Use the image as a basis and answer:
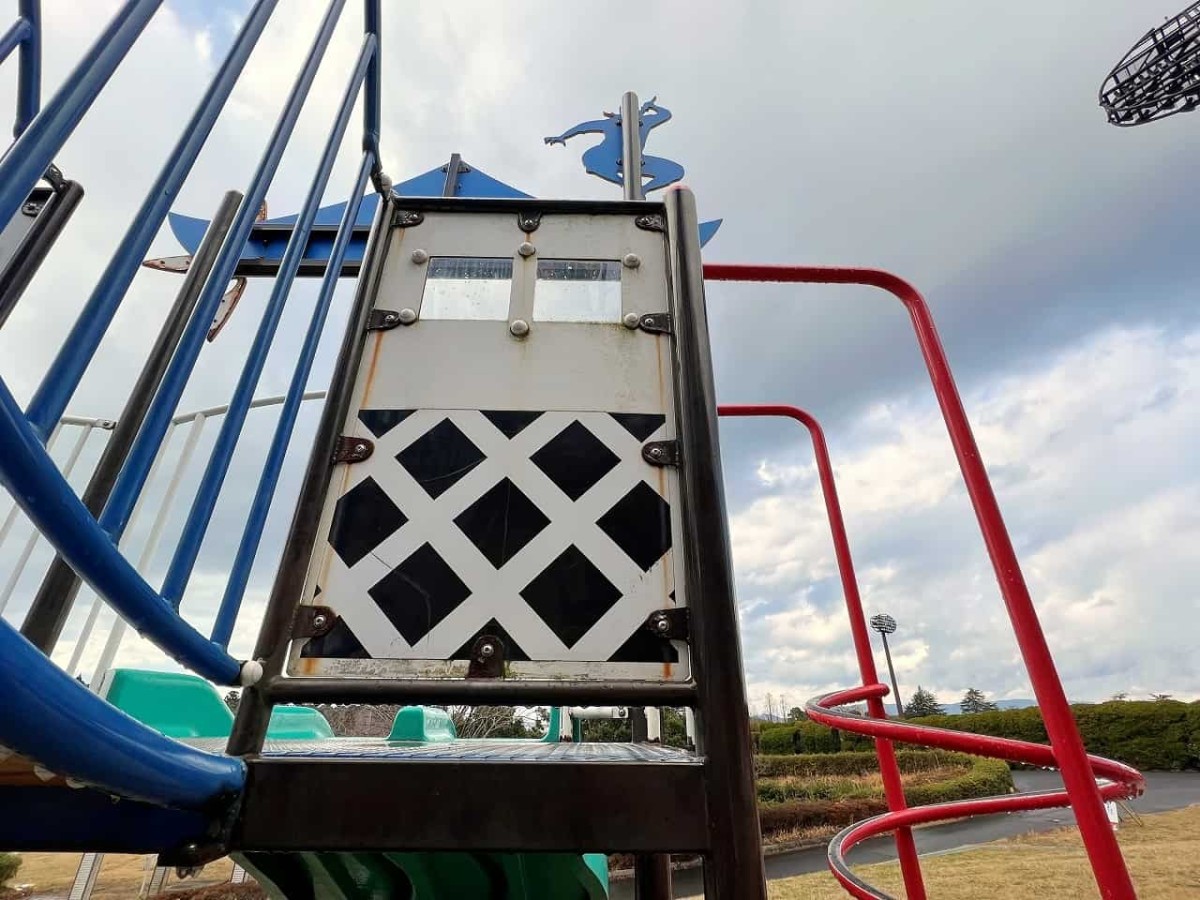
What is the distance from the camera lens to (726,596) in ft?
3.70

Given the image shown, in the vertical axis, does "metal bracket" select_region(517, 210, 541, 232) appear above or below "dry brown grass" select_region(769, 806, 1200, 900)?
above

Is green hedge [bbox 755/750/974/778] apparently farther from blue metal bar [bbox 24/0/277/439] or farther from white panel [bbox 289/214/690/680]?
blue metal bar [bbox 24/0/277/439]

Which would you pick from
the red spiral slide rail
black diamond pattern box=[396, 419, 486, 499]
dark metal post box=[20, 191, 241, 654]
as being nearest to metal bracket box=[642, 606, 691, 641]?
black diamond pattern box=[396, 419, 486, 499]

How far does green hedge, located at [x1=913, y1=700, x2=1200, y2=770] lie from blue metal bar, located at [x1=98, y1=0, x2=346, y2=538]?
24478 mm

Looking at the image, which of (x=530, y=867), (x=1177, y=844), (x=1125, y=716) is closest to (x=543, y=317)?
(x=530, y=867)

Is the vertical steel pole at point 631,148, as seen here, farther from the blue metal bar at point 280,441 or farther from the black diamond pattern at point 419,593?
the black diamond pattern at point 419,593

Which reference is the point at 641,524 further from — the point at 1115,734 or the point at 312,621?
the point at 1115,734

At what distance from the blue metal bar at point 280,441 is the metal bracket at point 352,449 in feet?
0.37

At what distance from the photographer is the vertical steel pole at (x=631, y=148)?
98.2 inches

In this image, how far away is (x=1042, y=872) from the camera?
728cm

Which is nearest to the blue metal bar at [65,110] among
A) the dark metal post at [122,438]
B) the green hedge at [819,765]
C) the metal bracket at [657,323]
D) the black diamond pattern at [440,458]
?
the dark metal post at [122,438]

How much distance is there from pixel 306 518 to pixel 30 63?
2.84ft

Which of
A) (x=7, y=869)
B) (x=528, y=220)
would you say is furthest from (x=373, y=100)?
(x=7, y=869)

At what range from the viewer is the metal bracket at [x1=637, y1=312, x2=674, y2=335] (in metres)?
1.56
